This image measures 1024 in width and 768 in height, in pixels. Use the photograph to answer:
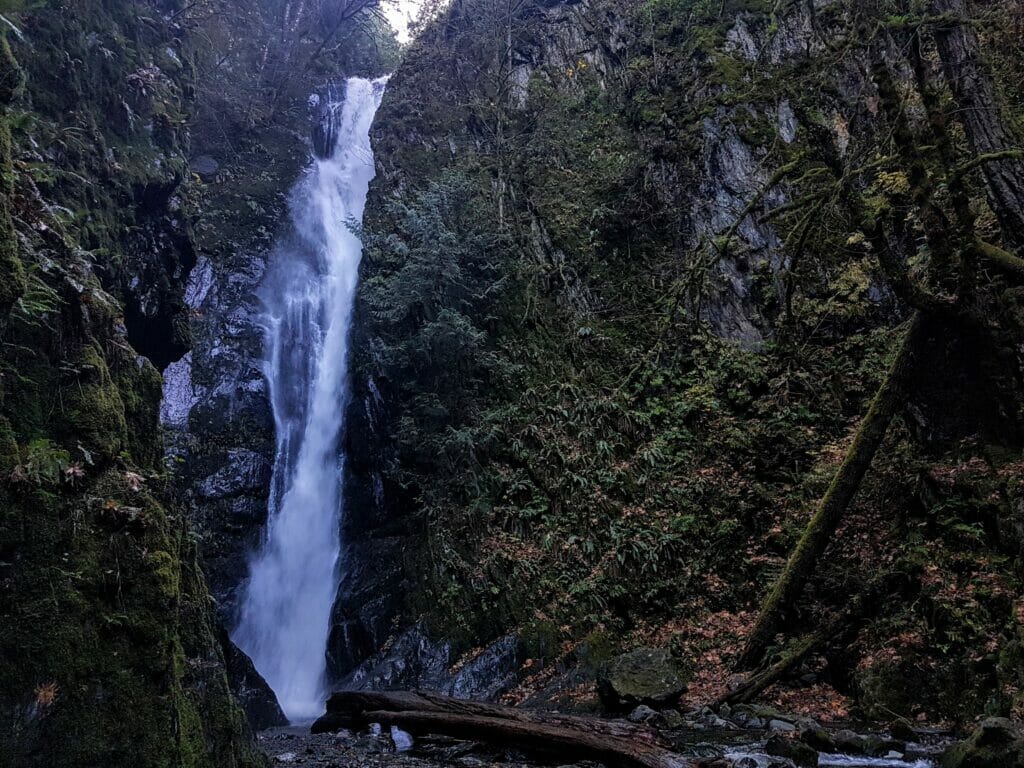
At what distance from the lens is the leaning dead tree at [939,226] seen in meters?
6.61

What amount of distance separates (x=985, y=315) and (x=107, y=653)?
875 cm

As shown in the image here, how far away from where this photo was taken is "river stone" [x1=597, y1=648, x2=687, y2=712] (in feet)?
23.8

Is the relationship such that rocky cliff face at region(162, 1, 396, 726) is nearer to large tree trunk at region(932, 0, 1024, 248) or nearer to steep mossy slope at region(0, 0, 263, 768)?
steep mossy slope at region(0, 0, 263, 768)

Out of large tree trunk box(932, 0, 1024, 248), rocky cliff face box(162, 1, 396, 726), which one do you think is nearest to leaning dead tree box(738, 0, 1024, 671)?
large tree trunk box(932, 0, 1024, 248)

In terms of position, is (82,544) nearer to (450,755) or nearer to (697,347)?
(450,755)

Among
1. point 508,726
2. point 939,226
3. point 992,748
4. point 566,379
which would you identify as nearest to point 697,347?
point 566,379

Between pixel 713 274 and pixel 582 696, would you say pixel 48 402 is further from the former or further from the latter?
pixel 713 274

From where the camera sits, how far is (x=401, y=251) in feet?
43.9

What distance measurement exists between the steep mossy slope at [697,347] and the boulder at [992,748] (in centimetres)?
119

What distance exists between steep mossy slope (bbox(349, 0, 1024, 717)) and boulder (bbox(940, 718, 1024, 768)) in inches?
46.7

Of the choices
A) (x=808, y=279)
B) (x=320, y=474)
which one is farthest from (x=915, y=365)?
(x=320, y=474)

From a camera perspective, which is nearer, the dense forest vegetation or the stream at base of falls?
the dense forest vegetation

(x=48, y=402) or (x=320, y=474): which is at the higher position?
(x=48, y=402)

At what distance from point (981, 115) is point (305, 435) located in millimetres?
14528
